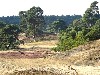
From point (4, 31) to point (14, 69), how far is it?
42524 mm

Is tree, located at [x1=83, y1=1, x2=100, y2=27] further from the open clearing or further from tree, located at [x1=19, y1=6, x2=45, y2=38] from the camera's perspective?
the open clearing

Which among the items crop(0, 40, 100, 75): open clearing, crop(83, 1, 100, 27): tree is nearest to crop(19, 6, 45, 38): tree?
crop(83, 1, 100, 27): tree

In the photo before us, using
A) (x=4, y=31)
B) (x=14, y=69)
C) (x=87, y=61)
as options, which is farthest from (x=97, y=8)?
(x=14, y=69)

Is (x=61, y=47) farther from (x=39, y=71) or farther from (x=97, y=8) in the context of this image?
(x=97, y=8)

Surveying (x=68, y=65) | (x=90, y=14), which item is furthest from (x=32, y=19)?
(x=68, y=65)

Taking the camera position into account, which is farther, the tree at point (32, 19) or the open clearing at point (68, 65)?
the tree at point (32, 19)

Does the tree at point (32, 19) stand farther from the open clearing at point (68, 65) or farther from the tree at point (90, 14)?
the open clearing at point (68, 65)

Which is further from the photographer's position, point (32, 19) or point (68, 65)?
point (32, 19)

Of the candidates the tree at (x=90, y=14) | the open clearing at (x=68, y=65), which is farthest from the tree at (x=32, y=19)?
the open clearing at (x=68, y=65)

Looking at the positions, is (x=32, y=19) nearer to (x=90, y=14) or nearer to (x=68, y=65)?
(x=90, y=14)

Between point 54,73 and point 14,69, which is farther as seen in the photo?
point 14,69

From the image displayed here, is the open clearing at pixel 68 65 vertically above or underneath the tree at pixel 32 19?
underneath

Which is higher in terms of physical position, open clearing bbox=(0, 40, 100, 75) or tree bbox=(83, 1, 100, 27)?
tree bbox=(83, 1, 100, 27)

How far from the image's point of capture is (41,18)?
11000cm
